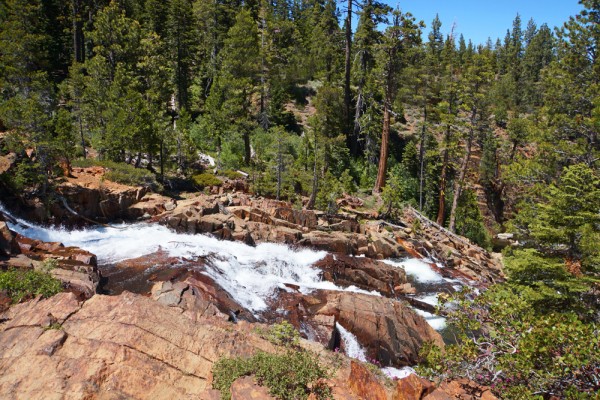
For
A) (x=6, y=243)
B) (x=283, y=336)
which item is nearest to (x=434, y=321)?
(x=283, y=336)

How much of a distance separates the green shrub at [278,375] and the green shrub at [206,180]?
883 inches

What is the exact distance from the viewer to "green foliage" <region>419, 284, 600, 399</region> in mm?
6270

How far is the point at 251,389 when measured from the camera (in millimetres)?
6480

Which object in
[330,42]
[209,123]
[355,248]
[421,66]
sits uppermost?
[330,42]

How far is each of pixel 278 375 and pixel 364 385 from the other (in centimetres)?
167

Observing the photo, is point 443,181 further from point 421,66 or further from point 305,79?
point 305,79

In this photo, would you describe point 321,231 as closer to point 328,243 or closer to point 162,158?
point 328,243

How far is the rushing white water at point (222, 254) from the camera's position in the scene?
1553cm

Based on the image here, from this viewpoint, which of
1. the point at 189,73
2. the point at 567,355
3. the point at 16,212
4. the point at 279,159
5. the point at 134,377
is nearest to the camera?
the point at 567,355

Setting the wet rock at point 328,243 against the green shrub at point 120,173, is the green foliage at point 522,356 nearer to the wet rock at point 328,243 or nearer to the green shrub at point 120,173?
the wet rock at point 328,243

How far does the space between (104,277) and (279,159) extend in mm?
14983

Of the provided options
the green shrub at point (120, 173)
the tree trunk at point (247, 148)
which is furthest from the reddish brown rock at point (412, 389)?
the tree trunk at point (247, 148)

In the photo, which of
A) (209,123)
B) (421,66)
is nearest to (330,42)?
(421,66)

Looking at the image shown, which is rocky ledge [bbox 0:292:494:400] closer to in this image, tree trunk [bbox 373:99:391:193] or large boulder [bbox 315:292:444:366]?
large boulder [bbox 315:292:444:366]
